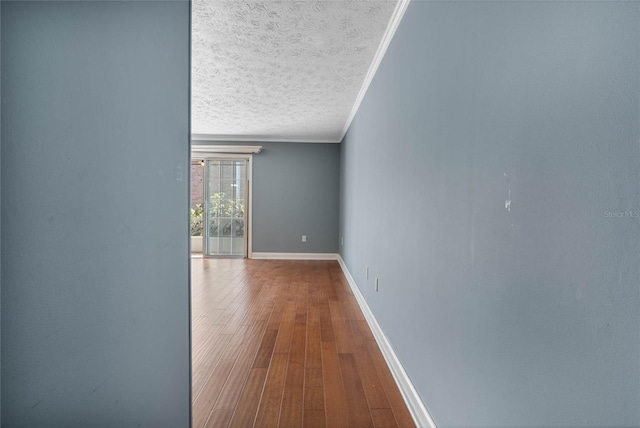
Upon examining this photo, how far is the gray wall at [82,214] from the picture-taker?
2.23 feet

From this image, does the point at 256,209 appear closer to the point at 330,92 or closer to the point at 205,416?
the point at 330,92

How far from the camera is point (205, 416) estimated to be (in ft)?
5.59

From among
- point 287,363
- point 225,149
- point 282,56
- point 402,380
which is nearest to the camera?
point 402,380

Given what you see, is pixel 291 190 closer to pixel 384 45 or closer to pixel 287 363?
pixel 384 45

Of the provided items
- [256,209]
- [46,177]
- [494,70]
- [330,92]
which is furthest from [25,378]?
[256,209]

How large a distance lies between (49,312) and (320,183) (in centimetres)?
628

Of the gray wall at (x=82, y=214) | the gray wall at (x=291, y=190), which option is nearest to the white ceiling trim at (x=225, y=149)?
the gray wall at (x=291, y=190)

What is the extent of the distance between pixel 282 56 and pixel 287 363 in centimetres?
245

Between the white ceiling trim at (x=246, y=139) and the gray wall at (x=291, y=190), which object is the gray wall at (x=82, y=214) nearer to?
the white ceiling trim at (x=246, y=139)

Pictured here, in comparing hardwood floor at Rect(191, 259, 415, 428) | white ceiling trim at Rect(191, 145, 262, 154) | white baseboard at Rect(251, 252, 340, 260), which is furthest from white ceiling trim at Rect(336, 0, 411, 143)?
white baseboard at Rect(251, 252, 340, 260)

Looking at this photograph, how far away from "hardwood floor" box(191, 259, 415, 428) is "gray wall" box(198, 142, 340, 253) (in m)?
2.72

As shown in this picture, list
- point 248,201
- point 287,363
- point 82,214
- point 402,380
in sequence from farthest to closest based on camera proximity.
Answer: point 248,201, point 287,363, point 402,380, point 82,214

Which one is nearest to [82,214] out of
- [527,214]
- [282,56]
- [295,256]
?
[527,214]

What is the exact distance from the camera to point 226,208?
6922 mm
